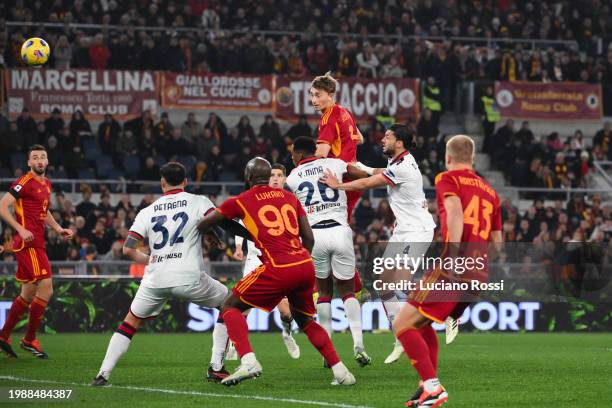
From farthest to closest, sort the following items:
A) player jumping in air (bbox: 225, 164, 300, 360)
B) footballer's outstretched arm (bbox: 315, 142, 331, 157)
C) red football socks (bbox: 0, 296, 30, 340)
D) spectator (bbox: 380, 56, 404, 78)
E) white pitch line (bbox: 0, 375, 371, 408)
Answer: spectator (bbox: 380, 56, 404, 78), red football socks (bbox: 0, 296, 30, 340), player jumping in air (bbox: 225, 164, 300, 360), footballer's outstretched arm (bbox: 315, 142, 331, 157), white pitch line (bbox: 0, 375, 371, 408)

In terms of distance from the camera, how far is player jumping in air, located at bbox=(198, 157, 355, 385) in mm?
9812

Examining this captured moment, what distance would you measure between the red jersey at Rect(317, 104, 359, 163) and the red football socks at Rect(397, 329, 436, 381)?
4.21 meters

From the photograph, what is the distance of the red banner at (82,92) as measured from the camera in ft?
85.9

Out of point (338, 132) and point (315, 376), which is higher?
point (338, 132)

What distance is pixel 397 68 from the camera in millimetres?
29453

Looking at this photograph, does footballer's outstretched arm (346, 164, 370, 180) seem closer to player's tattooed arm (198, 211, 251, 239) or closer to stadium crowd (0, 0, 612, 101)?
player's tattooed arm (198, 211, 251, 239)

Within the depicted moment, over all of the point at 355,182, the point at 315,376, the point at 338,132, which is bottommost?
the point at 315,376

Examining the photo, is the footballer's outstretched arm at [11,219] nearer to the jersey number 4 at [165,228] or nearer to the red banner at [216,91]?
the jersey number 4 at [165,228]

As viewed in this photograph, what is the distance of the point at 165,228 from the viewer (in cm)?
1026

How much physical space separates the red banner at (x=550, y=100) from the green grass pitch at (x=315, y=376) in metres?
13.9

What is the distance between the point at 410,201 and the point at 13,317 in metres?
5.27

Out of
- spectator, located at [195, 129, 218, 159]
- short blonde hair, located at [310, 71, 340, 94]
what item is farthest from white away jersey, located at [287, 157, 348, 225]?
spectator, located at [195, 129, 218, 159]

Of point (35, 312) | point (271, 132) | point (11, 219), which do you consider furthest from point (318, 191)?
point (271, 132)

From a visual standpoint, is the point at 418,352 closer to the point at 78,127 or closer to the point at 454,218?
the point at 454,218
